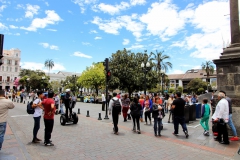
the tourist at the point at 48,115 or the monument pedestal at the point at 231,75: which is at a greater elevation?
the monument pedestal at the point at 231,75

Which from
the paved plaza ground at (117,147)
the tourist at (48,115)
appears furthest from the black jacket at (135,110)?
the tourist at (48,115)

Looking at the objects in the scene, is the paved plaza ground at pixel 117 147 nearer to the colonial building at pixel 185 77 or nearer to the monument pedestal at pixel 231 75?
the monument pedestal at pixel 231 75

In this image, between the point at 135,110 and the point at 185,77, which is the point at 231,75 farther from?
the point at 185,77

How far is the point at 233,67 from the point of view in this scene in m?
7.13

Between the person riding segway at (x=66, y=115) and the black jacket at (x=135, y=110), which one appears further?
the person riding segway at (x=66, y=115)

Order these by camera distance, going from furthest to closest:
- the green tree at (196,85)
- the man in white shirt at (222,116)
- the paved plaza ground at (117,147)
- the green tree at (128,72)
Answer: the green tree at (196,85)
the green tree at (128,72)
the man in white shirt at (222,116)
the paved plaza ground at (117,147)

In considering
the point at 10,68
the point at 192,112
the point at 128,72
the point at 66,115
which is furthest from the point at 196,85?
the point at 10,68

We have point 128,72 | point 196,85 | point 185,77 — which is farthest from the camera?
point 185,77

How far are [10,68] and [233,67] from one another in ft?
314

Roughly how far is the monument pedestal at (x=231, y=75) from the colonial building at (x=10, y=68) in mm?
89848

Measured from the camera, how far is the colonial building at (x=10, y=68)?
80.5 metres

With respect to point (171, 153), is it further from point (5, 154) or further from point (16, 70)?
point (16, 70)

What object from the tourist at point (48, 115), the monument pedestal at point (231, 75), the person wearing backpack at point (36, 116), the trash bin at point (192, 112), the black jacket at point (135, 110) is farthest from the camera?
the trash bin at point (192, 112)

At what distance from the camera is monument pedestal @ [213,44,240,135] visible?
271 inches
